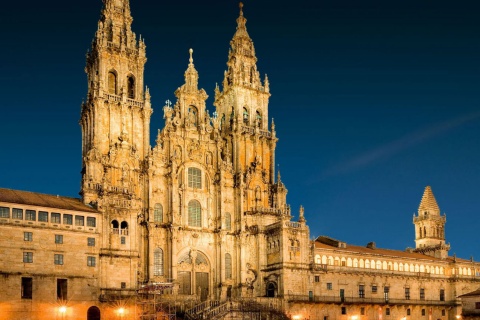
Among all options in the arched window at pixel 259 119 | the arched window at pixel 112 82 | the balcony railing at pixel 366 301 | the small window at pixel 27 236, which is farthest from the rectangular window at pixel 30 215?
the arched window at pixel 259 119

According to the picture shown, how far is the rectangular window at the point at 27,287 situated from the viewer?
2771 inches

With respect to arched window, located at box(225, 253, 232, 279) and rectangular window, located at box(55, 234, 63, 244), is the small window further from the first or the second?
arched window, located at box(225, 253, 232, 279)

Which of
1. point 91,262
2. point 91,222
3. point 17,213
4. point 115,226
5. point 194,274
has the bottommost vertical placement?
point 194,274

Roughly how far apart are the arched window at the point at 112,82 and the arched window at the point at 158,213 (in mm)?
18042

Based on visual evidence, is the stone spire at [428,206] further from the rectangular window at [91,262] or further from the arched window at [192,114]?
the rectangular window at [91,262]

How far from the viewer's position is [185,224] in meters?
93.6

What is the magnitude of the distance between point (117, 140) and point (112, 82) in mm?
9438

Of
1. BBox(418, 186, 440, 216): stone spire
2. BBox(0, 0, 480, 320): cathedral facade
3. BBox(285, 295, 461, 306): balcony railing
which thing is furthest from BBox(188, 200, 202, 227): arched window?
BBox(418, 186, 440, 216): stone spire

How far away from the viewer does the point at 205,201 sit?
96875mm

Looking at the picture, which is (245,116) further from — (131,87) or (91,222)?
(91,222)

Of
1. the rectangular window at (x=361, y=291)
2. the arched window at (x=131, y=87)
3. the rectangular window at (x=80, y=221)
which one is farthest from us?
the rectangular window at (x=361, y=291)

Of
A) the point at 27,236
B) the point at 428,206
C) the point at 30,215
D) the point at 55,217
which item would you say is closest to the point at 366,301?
the point at 428,206

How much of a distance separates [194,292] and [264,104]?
35.2m

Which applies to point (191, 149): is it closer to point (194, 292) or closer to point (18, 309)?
point (194, 292)
